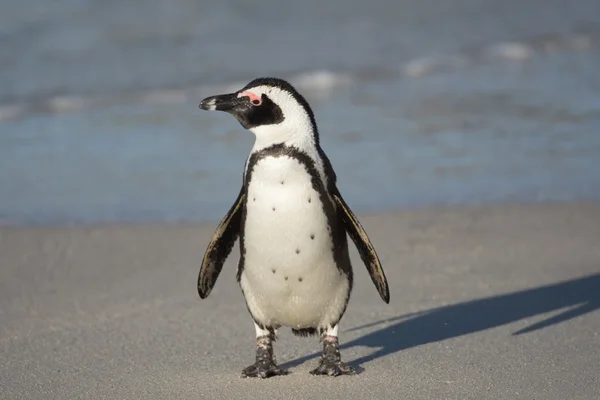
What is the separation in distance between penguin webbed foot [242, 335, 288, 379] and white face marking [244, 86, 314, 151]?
2.54 feet

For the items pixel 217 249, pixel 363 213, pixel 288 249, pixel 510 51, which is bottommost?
pixel 510 51

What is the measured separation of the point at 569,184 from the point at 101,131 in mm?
4252

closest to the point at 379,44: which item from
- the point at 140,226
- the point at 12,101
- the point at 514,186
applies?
the point at 12,101

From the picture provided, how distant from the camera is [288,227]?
4.16 m

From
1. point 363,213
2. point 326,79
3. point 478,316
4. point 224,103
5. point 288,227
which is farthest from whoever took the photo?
point 326,79

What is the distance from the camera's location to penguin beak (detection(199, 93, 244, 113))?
426 centimetres

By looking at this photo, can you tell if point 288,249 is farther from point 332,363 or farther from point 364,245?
point 332,363

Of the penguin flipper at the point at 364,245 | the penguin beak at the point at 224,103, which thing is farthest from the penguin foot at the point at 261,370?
the penguin beak at the point at 224,103

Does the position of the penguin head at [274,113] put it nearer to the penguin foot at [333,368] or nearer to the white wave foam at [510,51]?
the penguin foot at [333,368]

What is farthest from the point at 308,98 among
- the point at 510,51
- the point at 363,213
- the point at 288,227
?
the point at 288,227

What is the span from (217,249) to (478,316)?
1.48 meters

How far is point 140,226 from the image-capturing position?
716 cm

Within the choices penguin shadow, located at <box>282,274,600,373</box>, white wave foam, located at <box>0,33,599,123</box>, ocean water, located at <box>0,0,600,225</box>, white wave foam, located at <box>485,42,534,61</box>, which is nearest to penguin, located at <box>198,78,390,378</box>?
penguin shadow, located at <box>282,274,600,373</box>

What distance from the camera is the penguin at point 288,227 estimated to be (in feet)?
13.6
